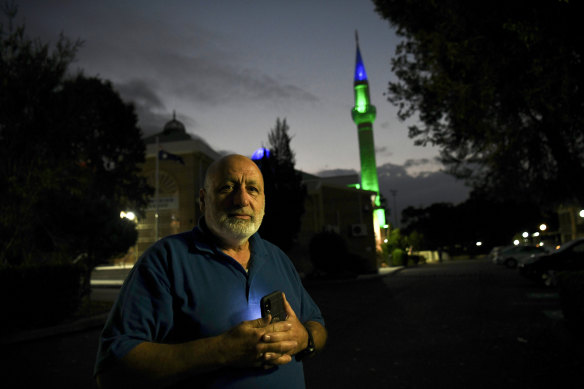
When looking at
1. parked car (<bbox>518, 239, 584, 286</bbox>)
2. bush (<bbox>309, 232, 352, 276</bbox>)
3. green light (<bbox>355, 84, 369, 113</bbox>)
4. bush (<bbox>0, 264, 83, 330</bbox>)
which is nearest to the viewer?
bush (<bbox>0, 264, 83, 330</bbox>)

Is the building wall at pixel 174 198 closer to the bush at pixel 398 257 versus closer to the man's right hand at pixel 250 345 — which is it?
the bush at pixel 398 257

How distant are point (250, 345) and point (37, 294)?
906 centimetres

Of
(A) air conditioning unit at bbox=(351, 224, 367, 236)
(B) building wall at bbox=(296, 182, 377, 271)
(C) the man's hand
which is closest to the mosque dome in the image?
(B) building wall at bbox=(296, 182, 377, 271)

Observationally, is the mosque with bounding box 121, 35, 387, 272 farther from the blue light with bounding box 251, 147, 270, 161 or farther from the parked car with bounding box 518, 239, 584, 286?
the parked car with bounding box 518, 239, 584, 286

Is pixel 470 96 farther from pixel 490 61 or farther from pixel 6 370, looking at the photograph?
pixel 6 370

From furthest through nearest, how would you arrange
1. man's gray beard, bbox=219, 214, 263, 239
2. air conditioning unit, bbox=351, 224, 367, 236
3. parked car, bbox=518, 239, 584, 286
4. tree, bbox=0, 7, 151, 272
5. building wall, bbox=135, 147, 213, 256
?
building wall, bbox=135, 147, 213, 256, air conditioning unit, bbox=351, 224, 367, 236, parked car, bbox=518, 239, 584, 286, tree, bbox=0, 7, 151, 272, man's gray beard, bbox=219, 214, 263, 239

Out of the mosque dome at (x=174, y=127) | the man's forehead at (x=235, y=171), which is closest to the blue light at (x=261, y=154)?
the man's forehead at (x=235, y=171)

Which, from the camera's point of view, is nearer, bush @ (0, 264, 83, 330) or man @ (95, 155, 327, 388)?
man @ (95, 155, 327, 388)

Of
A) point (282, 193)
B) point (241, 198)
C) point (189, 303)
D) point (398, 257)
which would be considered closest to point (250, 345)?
point (189, 303)

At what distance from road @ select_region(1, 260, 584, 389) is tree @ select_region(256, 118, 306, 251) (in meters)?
9.19

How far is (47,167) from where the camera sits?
32.0ft

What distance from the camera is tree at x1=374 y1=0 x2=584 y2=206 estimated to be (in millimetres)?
7387

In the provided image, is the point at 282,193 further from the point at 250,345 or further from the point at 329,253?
the point at 250,345

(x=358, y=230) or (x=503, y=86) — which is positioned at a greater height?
(x=503, y=86)
